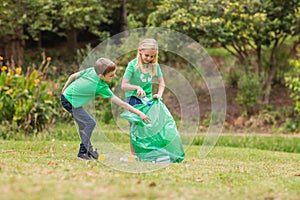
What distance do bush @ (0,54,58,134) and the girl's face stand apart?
4.55 meters

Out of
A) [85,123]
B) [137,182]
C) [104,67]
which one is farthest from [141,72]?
[137,182]

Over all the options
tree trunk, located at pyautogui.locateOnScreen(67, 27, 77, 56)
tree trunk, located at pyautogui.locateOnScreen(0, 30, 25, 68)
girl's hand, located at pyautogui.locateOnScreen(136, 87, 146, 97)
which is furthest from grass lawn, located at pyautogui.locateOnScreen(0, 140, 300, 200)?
tree trunk, located at pyautogui.locateOnScreen(67, 27, 77, 56)

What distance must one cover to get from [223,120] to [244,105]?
116 cm

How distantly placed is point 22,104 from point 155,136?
4.52 meters

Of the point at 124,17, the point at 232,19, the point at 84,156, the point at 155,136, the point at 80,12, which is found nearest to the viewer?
the point at 84,156

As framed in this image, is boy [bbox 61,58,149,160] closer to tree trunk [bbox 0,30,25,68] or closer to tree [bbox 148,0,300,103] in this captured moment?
tree [bbox 148,0,300,103]

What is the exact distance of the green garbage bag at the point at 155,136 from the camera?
22.8ft

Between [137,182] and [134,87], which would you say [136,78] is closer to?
[134,87]

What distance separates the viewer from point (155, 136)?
7.00m

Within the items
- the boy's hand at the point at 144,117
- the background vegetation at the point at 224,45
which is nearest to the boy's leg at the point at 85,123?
the boy's hand at the point at 144,117

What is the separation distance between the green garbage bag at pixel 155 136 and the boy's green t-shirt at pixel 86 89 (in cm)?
62

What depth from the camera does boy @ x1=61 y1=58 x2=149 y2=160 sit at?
6.33 meters

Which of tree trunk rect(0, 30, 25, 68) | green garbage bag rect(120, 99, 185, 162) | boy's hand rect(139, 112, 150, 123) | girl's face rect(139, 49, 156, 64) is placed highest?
tree trunk rect(0, 30, 25, 68)

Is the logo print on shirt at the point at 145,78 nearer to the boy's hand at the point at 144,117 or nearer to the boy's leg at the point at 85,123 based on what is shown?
the boy's hand at the point at 144,117
